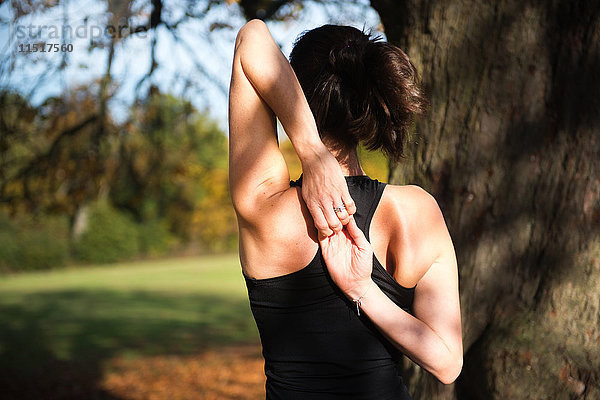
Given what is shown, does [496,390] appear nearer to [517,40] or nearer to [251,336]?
[517,40]

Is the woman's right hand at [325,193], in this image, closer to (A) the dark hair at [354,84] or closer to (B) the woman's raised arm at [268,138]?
(B) the woman's raised arm at [268,138]

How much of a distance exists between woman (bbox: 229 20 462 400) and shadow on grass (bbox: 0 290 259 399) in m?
7.95

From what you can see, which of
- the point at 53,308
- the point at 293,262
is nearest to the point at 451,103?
the point at 293,262

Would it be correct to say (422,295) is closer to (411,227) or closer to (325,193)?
(411,227)

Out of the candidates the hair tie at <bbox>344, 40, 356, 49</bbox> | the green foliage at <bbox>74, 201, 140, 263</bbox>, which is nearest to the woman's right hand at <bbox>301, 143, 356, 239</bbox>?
the hair tie at <bbox>344, 40, 356, 49</bbox>

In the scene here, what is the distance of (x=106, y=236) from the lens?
32.0m

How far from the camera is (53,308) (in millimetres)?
16562

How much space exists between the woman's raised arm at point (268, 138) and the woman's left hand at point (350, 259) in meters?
0.03

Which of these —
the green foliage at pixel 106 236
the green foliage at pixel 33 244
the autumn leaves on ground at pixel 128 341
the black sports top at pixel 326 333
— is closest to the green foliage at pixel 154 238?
the green foliage at pixel 106 236

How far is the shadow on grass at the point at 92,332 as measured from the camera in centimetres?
919

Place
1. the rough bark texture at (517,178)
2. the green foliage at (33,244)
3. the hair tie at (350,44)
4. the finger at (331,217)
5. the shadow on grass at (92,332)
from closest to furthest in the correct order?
the finger at (331,217) → the hair tie at (350,44) → the rough bark texture at (517,178) → the shadow on grass at (92,332) → the green foliage at (33,244)

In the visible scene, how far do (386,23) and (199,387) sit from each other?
756cm

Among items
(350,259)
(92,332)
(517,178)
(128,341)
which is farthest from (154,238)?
(350,259)

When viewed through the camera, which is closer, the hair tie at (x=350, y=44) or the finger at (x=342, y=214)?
the finger at (x=342, y=214)
